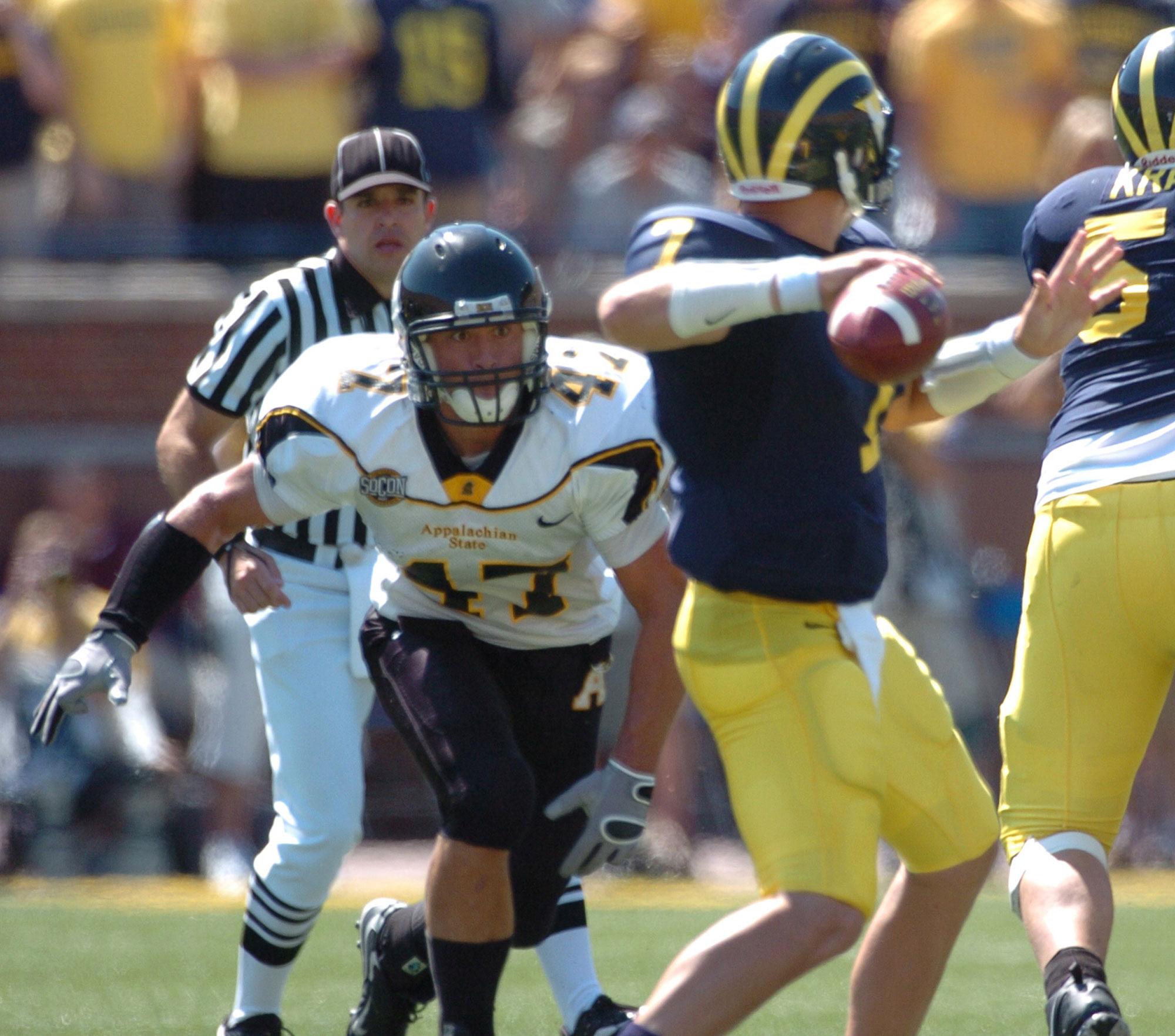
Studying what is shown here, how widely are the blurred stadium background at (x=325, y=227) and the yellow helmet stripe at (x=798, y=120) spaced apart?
16.3ft

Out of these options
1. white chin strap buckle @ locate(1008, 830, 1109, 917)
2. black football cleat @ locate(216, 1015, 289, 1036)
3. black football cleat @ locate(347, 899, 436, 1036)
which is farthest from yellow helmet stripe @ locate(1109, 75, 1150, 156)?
black football cleat @ locate(216, 1015, 289, 1036)

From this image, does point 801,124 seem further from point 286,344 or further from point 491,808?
point 286,344

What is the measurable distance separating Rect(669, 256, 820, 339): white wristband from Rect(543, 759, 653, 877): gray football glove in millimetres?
825

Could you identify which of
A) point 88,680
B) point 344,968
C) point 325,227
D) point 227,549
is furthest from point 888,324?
point 325,227

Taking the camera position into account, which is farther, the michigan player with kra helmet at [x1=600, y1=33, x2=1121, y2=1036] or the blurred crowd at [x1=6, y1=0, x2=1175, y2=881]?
the blurred crowd at [x1=6, y1=0, x2=1175, y2=881]

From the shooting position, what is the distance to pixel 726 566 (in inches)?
125

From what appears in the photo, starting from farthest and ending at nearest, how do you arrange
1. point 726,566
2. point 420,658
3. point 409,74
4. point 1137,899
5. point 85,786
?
point 409,74
point 85,786
point 1137,899
point 420,658
point 726,566

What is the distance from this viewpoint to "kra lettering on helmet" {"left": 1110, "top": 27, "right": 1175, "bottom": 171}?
3.68 metres

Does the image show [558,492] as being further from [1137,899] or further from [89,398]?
[89,398]

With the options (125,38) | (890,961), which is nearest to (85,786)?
(125,38)

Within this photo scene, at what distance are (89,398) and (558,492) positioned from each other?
5.97 meters

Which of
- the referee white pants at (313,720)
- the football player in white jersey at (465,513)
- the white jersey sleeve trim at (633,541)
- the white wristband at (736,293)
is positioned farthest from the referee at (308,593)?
the white wristband at (736,293)

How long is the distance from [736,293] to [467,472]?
0.84 m

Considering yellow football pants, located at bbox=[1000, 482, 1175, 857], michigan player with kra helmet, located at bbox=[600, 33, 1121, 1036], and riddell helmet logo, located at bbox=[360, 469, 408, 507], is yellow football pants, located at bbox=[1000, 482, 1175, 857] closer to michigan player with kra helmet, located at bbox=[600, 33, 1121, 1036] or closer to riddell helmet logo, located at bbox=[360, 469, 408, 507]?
michigan player with kra helmet, located at bbox=[600, 33, 1121, 1036]
